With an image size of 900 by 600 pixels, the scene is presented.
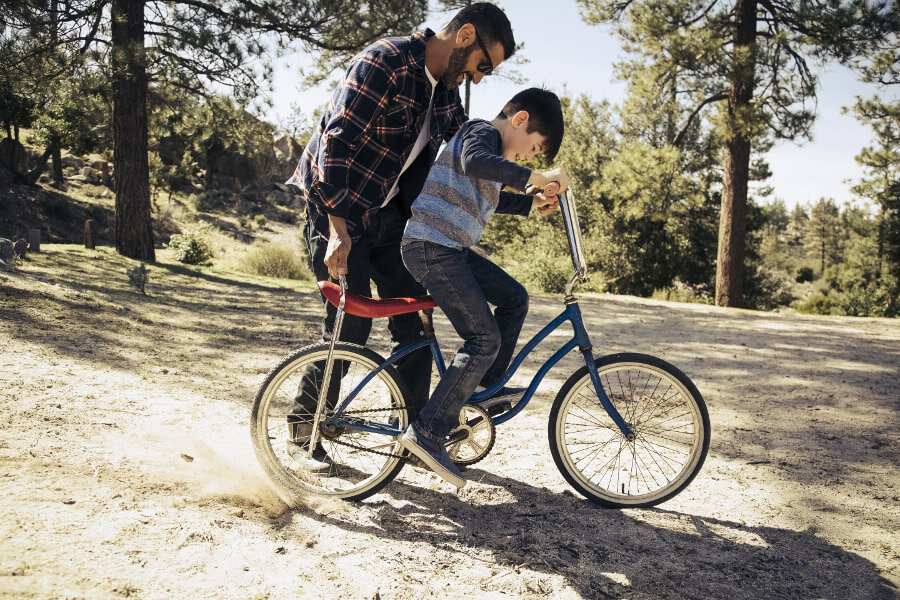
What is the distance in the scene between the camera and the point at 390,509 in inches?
114

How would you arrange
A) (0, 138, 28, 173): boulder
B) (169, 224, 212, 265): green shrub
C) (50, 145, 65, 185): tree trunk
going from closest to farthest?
(169, 224, 212, 265): green shrub
(0, 138, 28, 173): boulder
(50, 145, 65, 185): tree trunk

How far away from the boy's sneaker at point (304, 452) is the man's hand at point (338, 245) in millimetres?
826

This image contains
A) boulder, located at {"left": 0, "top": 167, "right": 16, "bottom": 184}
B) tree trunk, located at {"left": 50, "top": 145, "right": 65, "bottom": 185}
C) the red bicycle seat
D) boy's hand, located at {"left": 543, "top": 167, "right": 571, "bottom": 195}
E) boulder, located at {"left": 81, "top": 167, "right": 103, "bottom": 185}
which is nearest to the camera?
boy's hand, located at {"left": 543, "top": 167, "right": 571, "bottom": 195}

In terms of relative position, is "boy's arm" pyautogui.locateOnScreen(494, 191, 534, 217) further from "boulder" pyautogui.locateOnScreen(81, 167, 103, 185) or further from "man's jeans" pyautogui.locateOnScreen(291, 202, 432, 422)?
"boulder" pyautogui.locateOnScreen(81, 167, 103, 185)

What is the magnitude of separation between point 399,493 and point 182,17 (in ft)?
35.3

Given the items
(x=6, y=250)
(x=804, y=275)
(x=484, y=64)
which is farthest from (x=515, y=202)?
(x=804, y=275)

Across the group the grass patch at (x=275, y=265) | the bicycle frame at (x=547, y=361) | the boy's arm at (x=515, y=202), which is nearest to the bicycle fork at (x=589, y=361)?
the bicycle frame at (x=547, y=361)

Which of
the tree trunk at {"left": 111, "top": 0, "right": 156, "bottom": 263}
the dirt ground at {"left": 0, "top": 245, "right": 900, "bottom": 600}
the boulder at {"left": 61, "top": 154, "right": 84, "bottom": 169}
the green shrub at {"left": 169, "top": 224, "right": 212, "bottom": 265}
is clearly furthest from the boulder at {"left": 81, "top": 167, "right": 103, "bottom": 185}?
the dirt ground at {"left": 0, "top": 245, "right": 900, "bottom": 600}

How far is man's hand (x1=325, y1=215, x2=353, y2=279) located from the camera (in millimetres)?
2824

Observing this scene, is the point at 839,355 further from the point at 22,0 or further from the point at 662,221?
the point at 662,221

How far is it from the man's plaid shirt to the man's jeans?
0.10 metres

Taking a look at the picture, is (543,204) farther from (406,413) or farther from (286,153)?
(286,153)

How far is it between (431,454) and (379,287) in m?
0.92

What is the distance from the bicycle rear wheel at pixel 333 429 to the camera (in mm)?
2922
